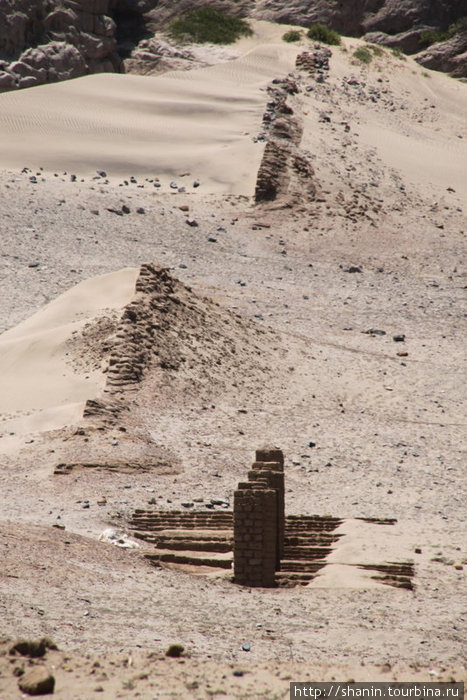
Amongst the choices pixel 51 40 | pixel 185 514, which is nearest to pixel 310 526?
pixel 185 514

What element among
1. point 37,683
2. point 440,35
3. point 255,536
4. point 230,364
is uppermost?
point 440,35

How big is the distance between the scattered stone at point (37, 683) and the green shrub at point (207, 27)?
131 feet

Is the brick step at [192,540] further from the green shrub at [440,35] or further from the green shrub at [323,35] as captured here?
the green shrub at [440,35]

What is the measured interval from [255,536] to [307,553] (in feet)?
3.88

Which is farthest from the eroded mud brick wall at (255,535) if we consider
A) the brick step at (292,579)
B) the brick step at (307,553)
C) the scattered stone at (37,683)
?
the scattered stone at (37,683)

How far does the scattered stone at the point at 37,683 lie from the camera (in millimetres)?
4633

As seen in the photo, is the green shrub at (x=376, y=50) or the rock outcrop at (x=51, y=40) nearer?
the rock outcrop at (x=51, y=40)

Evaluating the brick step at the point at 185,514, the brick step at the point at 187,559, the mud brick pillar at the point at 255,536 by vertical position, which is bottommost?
the brick step at the point at 185,514

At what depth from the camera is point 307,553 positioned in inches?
336

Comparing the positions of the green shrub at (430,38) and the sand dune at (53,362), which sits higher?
the green shrub at (430,38)

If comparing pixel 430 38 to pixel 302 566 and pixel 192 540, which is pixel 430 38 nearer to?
pixel 192 540

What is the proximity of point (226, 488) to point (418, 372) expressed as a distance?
22.3 ft

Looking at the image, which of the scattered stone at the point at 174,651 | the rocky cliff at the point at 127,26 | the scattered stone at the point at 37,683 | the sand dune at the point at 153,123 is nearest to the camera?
the scattered stone at the point at 37,683

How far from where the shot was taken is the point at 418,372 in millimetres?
16875
